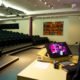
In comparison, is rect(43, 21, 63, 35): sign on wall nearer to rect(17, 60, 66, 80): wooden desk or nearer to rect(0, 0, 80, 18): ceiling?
rect(0, 0, 80, 18): ceiling

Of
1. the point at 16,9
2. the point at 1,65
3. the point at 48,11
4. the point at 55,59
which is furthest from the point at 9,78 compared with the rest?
the point at 48,11

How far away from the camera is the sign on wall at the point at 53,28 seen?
14.3 m

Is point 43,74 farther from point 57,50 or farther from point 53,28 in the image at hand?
point 53,28

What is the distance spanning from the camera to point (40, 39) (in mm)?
12992

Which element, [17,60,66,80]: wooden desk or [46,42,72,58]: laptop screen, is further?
[46,42,72,58]: laptop screen

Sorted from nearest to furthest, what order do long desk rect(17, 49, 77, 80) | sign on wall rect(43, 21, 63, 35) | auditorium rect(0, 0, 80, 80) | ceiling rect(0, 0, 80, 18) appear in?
long desk rect(17, 49, 77, 80), auditorium rect(0, 0, 80, 80), ceiling rect(0, 0, 80, 18), sign on wall rect(43, 21, 63, 35)

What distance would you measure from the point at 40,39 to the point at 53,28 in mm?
2723

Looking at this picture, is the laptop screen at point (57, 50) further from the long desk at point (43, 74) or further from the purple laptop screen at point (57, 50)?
the long desk at point (43, 74)

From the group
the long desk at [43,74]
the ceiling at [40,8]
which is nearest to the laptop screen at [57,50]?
the long desk at [43,74]

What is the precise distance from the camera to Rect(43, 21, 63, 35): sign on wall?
14341 mm

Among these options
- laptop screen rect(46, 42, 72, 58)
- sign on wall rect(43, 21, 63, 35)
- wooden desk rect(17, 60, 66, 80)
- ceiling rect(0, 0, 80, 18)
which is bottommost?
wooden desk rect(17, 60, 66, 80)

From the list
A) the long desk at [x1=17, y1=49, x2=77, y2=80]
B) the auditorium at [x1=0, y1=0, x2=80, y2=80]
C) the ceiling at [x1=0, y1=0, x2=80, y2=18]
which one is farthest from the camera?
the ceiling at [x1=0, y1=0, x2=80, y2=18]

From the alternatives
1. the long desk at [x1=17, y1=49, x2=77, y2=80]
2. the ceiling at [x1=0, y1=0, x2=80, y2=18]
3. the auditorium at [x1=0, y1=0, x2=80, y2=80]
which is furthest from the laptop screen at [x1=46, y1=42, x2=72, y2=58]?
the ceiling at [x1=0, y1=0, x2=80, y2=18]

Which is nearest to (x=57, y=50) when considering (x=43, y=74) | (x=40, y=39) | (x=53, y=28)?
(x=43, y=74)
